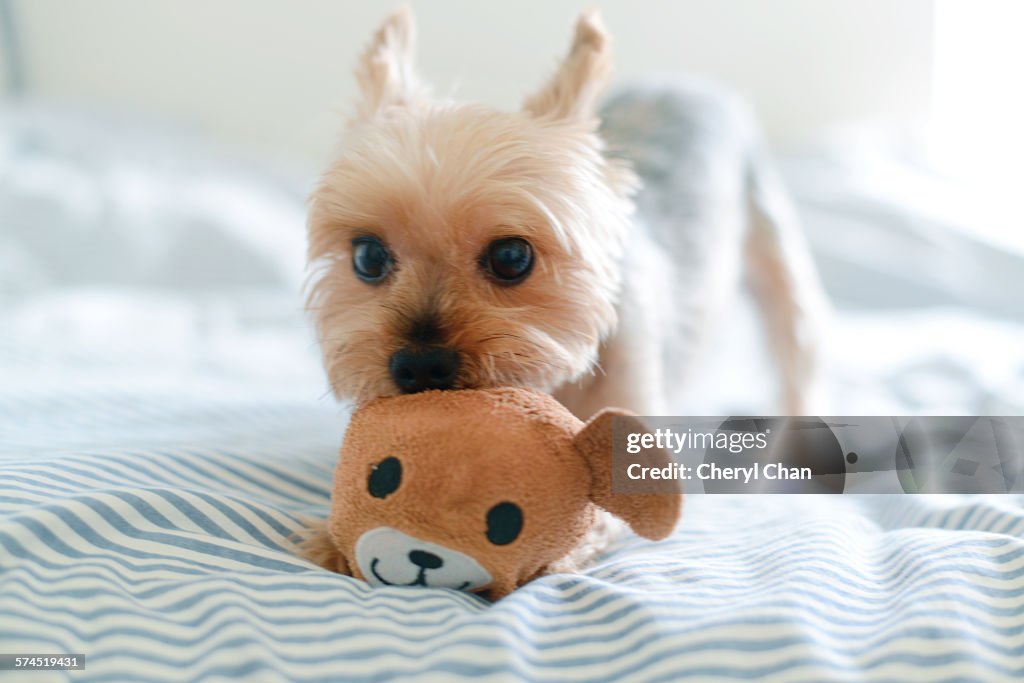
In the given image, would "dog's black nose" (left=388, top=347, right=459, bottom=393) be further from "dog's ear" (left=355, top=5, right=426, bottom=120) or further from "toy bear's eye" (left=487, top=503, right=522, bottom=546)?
"dog's ear" (left=355, top=5, right=426, bottom=120)

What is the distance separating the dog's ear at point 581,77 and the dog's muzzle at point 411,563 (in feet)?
2.78

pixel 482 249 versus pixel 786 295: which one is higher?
pixel 786 295

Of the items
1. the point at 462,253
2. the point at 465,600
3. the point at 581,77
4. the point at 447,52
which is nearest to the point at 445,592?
the point at 465,600

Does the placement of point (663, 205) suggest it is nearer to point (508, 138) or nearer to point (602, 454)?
point (508, 138)

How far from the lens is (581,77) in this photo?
1.57 meters

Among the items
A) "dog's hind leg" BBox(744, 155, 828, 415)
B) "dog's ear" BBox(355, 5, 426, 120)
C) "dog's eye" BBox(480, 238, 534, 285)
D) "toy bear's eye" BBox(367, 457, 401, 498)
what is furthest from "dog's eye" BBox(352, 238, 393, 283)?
"dog's hind leg" BBox(744, 155, 828, 415)

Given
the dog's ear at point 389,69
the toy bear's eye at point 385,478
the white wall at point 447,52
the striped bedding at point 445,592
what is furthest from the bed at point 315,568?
the white wall at point 447,52

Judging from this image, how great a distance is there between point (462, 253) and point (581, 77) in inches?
17.0

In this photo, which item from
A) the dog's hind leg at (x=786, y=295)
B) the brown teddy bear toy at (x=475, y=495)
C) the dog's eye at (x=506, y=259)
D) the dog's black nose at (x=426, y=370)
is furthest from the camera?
the dog's hind leg at (x=786, y=295)

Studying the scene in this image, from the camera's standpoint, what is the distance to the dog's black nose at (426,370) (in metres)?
1.19

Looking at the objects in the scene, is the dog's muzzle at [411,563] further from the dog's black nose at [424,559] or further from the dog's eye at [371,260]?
the dog's eye at [371,260]

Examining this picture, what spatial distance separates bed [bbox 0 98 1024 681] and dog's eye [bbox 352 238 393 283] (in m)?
0.32

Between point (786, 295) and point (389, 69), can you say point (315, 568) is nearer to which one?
point (389, 69)

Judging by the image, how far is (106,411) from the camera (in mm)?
1736
